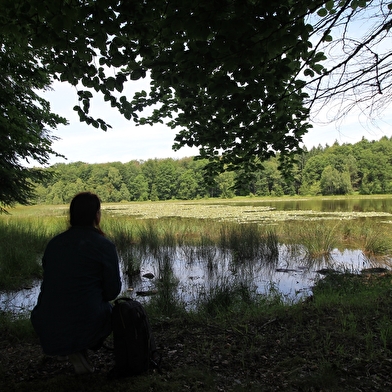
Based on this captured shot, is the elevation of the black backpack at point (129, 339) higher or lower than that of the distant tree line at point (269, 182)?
lower

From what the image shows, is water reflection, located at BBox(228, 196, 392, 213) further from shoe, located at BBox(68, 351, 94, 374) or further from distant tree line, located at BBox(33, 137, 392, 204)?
shoe, located at BBox(68, 351, 94, 374)

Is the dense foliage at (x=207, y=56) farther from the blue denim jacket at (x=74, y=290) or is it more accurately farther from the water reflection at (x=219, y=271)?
the water reflection at (x=219, y=271)

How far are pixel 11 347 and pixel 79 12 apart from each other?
2995 mm

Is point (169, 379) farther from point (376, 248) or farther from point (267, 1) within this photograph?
point (376, 248)

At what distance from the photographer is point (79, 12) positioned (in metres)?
2.16

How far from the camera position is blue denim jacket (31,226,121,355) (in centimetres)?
197

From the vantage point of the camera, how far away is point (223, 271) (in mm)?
7148

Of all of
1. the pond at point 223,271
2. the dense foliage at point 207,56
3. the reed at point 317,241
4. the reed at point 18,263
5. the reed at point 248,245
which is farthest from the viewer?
the reed at point 317,241

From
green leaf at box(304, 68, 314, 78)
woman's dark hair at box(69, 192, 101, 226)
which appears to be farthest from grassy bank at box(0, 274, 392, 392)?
green leaf at box(304, 68, 314, 78)

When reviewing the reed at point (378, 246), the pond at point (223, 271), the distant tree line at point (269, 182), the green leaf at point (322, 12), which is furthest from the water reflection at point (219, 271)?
the distant tree line at point (269, 182)

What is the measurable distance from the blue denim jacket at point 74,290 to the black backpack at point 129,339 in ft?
0.37

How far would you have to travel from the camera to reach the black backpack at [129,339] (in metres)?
2.10

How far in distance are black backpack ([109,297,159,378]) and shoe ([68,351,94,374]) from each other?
0.19 meters

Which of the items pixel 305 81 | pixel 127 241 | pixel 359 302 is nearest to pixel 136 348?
pixel 305 81
